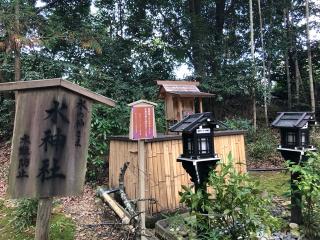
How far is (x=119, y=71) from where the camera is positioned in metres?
12.4

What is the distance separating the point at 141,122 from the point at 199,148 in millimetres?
1088

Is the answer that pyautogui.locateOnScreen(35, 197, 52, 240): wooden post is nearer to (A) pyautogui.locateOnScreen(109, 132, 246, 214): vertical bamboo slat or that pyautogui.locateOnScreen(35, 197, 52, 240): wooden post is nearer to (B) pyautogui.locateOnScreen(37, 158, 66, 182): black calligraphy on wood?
(B) pyautogui.locateOnScreen(37, 158, 66, 182): black calligraphy on wood

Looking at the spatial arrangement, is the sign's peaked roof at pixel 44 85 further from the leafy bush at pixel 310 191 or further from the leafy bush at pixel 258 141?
the leafy bush at pixel 258 141

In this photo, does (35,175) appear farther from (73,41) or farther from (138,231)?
(73,41)

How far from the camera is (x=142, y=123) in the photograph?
5035 mm

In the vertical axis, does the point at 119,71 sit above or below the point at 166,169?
above

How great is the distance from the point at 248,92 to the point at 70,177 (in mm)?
10777

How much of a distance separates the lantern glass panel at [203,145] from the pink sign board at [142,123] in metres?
0.90

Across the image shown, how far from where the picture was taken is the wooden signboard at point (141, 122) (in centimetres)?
499

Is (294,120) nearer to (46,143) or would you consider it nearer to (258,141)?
(46,143)

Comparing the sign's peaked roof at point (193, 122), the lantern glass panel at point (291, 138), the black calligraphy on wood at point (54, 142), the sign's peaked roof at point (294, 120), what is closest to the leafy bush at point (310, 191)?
the lantern glass panel at point (291, 138)

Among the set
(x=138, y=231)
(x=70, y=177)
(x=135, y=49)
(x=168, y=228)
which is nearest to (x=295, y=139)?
(x=168, y=228)

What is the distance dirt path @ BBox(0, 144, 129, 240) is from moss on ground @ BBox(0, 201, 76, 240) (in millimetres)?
143

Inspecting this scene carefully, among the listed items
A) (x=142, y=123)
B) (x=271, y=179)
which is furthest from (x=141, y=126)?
(x=271, y=179)
